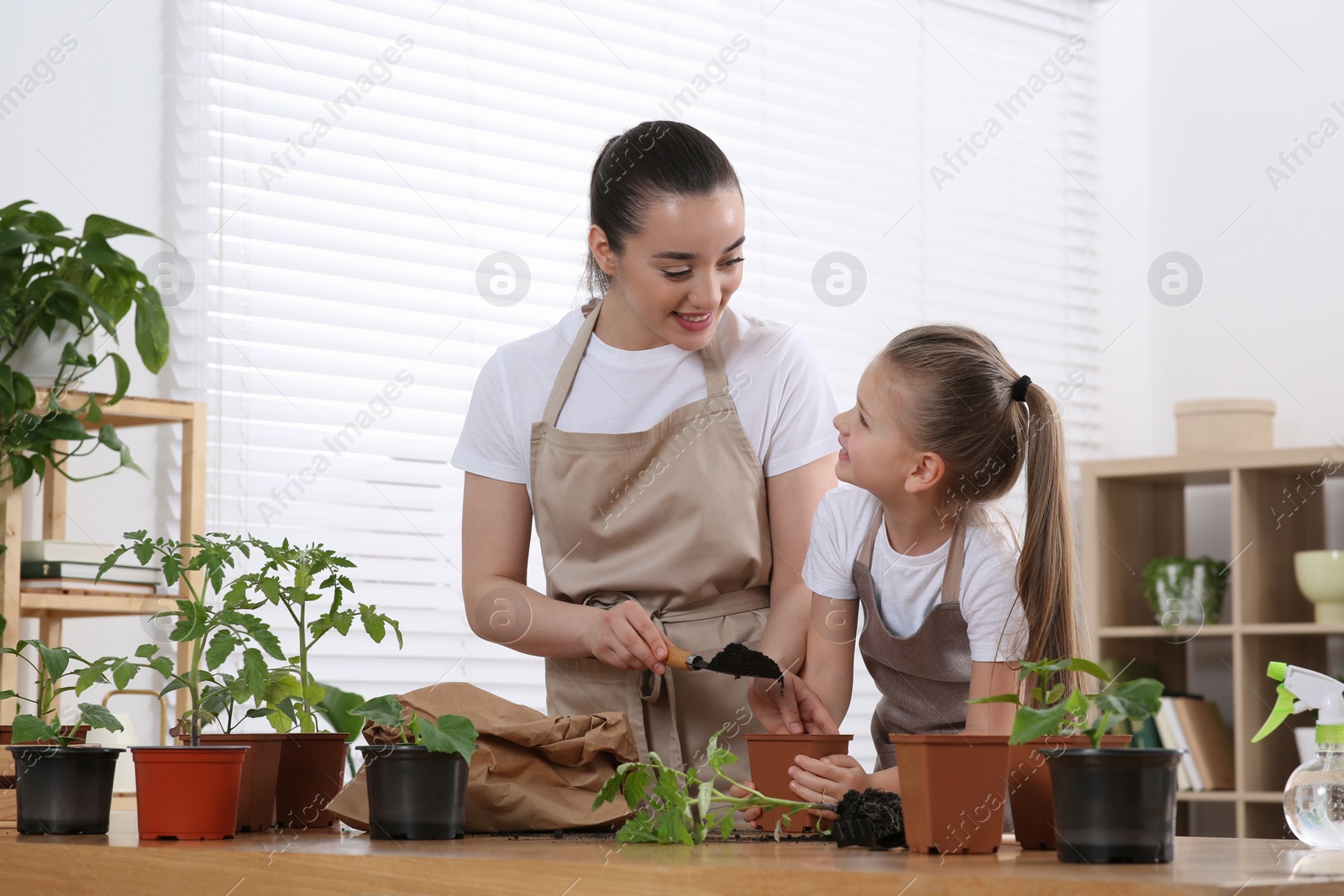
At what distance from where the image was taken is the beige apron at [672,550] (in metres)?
1.60

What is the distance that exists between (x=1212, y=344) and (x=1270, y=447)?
0.54 m

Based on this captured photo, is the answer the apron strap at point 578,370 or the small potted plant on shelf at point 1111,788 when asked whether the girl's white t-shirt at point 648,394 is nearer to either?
the apron strap at point 578,370

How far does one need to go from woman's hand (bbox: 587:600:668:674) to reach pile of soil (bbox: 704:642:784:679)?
0.45 ft

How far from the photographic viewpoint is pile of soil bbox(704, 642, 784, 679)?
1.23 m

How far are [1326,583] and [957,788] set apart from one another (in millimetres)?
2707

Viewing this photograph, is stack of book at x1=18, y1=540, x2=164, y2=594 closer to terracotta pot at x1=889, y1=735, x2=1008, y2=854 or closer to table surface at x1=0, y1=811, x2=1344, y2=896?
table surface at x1=0, y1=811, x2=1344, y2=896

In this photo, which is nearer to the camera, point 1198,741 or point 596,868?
point 596,868

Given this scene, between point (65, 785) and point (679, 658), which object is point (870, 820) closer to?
point (679, 658)

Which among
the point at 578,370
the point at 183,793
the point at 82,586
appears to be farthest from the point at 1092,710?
the point at 82,586

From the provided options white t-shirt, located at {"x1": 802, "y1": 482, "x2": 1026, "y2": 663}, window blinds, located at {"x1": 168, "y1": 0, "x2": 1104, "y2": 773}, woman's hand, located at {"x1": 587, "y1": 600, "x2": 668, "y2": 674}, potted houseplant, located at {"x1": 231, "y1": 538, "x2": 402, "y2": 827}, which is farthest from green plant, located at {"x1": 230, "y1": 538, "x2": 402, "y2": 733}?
window blinds, located at {"x1": 168, "y1": 0, "x2": 1104, "y2": 773}

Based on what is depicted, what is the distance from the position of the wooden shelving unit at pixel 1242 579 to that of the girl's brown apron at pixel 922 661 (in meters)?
2.15

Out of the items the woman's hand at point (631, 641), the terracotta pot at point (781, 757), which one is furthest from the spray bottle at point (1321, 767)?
the woman's hand at point (631, 641)

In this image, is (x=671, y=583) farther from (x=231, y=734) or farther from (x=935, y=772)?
(x=935, y=772)

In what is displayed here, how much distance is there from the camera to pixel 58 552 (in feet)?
7.58
